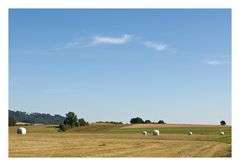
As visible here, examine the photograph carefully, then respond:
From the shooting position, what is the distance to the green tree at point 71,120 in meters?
81.2

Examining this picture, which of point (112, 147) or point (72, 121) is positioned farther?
point (72, 121)

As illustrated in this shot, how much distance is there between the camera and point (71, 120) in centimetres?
8344

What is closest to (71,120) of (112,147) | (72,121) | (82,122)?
(72,121)

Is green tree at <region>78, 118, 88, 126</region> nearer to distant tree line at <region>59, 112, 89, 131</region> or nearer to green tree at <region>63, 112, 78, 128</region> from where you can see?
distant tree line at <region>59, 112, 89, 131</region>

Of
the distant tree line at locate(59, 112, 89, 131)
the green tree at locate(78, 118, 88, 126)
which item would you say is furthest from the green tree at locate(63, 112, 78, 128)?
the green tree at locate(78, 118, 88, 126)

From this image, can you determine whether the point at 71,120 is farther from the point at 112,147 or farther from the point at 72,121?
the point at 112,147

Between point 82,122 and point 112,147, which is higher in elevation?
point 112,147

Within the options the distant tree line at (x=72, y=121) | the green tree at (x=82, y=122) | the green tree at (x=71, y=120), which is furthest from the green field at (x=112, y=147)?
the green tree at (x=82, y=122)

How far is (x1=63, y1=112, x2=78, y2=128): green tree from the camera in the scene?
8118 centimetres

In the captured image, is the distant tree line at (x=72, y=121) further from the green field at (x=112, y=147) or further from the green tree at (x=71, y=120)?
the green field at (x=112, y=147)
